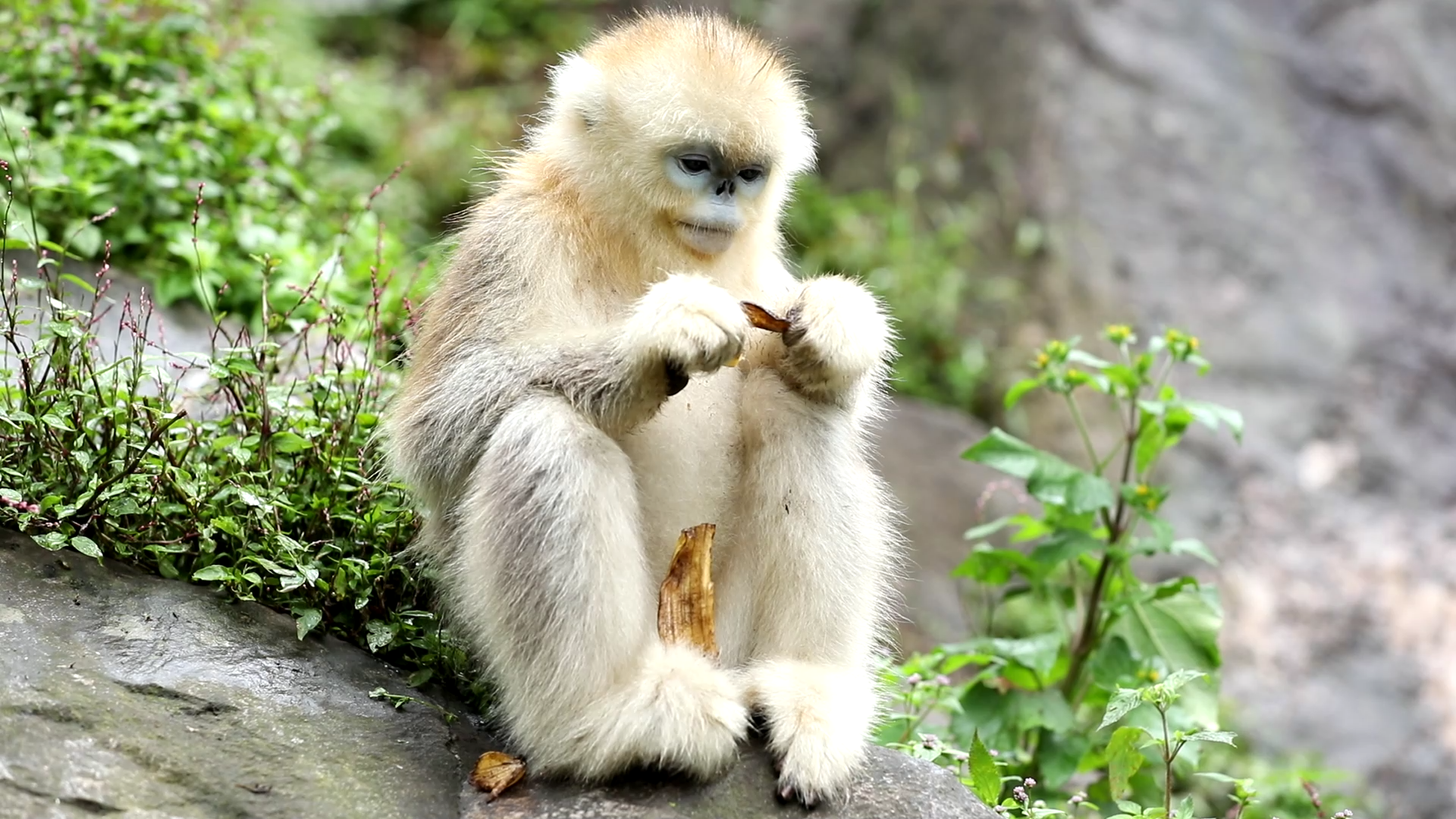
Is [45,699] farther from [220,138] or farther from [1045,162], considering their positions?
[1045,162]

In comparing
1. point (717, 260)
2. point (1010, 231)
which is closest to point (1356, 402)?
point (1010, 231)

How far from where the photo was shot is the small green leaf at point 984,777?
4.32 meters

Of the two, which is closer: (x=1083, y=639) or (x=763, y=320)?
(x=763, y=320)

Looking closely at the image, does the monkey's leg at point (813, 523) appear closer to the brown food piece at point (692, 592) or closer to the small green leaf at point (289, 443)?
the brown food piece at point (692, 592)

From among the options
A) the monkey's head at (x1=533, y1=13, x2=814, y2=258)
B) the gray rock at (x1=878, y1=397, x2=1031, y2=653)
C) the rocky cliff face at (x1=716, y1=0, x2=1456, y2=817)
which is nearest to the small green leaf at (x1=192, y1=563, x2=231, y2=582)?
the monkey's head at (x1=533, y1=13, x2=814, y2=258)

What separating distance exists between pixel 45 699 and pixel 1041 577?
153 inches

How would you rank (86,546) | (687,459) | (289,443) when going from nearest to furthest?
1. (86,546)
2. (687,459)
3. (289,443)

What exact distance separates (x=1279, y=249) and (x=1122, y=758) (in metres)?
6.42

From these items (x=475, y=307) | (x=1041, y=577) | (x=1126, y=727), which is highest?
(x=475, y=307)

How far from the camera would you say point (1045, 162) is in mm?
10180

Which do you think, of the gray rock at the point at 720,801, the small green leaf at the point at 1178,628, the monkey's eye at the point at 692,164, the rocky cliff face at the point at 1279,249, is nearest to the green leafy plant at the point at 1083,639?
the small green leaf at the point at 1178,628

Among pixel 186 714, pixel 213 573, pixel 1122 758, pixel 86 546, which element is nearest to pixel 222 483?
pixel 213 573

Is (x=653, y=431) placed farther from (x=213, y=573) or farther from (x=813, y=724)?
(x=213, y=573)

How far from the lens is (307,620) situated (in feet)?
14.0
